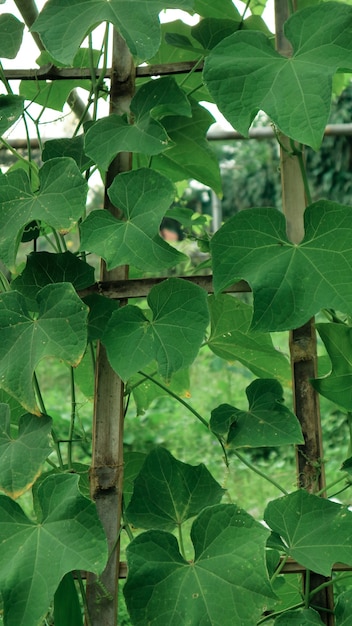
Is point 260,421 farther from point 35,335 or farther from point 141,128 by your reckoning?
point 141,128

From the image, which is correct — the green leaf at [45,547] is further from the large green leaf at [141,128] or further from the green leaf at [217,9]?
the green leaf at [217,9]

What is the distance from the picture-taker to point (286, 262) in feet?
3.21

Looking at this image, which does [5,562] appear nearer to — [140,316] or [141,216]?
[140,316]

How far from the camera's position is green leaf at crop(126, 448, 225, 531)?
1049mm

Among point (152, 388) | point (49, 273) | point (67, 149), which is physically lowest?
point (152, 388)

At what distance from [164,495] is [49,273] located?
0.34 meters

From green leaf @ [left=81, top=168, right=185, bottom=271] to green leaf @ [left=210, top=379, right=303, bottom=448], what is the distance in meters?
0.24

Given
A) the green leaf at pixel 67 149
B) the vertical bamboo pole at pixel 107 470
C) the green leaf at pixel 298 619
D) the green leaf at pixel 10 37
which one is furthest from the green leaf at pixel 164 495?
the green leaf at pixel 10 37

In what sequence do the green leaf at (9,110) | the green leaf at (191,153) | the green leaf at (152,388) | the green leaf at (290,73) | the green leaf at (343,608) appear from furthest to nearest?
the green leaf at (152,388), the green leaf at (191,153), the green leaf at (9,110), the green leaf at (343,608), the green leaf at (290,73)

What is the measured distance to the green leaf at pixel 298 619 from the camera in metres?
1.01

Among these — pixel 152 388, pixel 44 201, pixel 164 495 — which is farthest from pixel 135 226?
pixel 152 388

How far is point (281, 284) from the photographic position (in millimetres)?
962

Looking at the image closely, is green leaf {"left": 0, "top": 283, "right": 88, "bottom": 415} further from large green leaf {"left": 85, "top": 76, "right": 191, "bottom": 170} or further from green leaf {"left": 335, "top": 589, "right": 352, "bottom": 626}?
green leaf {"left": 335, "top": 589, "right": 352, "bottom": 626}

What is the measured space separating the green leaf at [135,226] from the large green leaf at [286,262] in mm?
69
